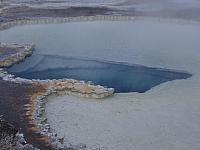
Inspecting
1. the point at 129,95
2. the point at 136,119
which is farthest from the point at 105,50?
the point at 136,119

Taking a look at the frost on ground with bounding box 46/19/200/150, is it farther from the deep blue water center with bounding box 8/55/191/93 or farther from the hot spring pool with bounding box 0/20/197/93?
the hot spring pool with bounding box 0/20/197/93

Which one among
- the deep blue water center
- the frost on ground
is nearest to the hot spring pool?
the deep blue water center

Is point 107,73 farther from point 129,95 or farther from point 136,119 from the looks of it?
point 136,119

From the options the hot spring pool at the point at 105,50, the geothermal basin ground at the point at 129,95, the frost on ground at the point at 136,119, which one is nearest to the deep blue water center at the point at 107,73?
the hot spring pool at the point at 105,50

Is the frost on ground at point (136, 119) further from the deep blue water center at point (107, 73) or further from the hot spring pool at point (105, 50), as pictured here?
the hot spring pool at point (105, 50)

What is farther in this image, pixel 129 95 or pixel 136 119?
pixel 129 95

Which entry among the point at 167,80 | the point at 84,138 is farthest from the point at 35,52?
the point at 84,138

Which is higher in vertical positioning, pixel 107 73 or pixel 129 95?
pixel 107 73
